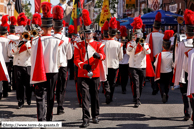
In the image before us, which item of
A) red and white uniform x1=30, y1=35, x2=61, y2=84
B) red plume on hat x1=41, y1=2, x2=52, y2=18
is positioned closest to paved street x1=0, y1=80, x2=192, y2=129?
red and white uniform x1=30, y1=35, x2=61, y2=84

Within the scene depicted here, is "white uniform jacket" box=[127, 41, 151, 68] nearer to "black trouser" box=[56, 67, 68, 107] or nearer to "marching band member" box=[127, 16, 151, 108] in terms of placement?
"marching band member" box=[127, 16, 151, 108]

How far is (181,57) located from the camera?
25.5 ft

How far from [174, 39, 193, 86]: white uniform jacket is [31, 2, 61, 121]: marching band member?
2.67 m

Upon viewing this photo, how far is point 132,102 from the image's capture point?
10.8 meters

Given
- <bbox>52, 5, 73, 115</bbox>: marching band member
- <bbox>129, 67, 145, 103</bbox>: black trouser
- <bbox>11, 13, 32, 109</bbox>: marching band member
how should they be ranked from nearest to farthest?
1. <bbox>52, 5, 73, 115</bbox>: marching band member
2. <bbox>11, 13, 32, 109</bbox>: marching band member
3. <bbox>129, 67, 145, 103</bbox>: black trouser

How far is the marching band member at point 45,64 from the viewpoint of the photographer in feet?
22.6

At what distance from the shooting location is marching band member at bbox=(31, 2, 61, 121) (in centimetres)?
689

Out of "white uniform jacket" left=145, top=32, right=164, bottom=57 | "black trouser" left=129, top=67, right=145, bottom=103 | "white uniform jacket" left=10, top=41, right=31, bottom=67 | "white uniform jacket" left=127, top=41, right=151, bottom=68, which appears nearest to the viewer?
"white uniform jacket" left=10, top=41, right=31, bottom=67

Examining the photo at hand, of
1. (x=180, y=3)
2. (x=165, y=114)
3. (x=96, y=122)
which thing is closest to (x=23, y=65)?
(x=96, y=122)

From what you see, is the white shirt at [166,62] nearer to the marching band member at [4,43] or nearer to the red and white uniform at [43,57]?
the red and white uniform at [43,57]

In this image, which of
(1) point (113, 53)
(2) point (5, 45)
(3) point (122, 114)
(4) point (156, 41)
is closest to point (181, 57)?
(3) point (122, 114)

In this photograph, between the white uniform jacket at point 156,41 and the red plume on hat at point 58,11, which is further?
the white uniform jacket at point 156,41

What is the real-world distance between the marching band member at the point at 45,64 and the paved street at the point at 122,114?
758 millimetres

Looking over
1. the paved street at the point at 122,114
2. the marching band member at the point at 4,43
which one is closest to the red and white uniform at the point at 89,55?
the paved street at the point at 122,114
